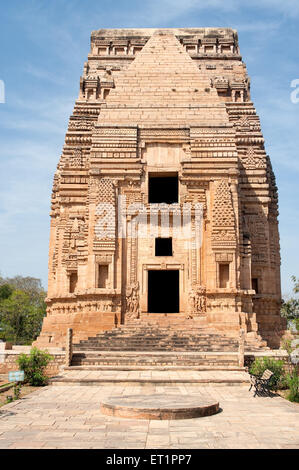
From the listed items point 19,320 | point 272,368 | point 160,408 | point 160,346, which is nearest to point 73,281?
point 160,346

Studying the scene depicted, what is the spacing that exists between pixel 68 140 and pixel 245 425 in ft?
62.6

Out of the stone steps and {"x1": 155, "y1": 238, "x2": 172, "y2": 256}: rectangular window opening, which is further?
{"x1": 155, "y1": 238, "x2": 172, "y2": 256}: rectangular window opening

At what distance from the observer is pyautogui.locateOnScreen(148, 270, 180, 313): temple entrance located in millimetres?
25964

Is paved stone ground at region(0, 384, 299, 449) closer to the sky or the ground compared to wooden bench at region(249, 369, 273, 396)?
closer to the ground

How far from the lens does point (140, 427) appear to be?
7879mm

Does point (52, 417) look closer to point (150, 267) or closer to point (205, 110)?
Result: point (150, 267)

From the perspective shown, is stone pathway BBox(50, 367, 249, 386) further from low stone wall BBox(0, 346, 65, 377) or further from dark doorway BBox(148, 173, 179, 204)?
dark doorway BBox(148, 173, 179, 204)

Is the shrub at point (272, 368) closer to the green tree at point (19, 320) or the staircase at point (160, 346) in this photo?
the staircase at point (160, 346)

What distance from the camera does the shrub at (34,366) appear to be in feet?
46.6

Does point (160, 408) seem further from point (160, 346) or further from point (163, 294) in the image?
point (163, 294)

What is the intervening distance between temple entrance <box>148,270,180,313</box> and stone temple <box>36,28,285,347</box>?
0.23 metres

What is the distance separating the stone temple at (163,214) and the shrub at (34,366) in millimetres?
3887

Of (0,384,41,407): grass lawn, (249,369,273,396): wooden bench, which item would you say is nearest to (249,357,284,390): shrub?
(249,369,273,396): wooden bench

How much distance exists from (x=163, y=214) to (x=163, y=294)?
7319 millimetres
